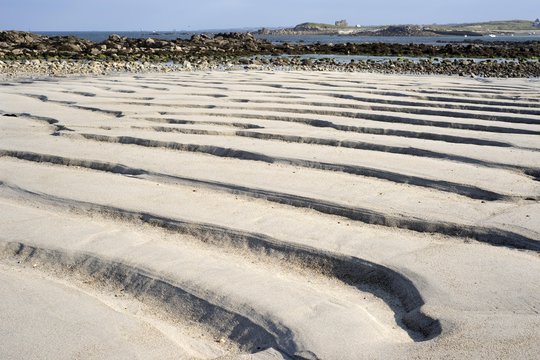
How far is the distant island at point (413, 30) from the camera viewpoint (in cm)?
→ 7131

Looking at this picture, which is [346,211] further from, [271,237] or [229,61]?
[229,61]

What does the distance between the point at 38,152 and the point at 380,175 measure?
2.23 m

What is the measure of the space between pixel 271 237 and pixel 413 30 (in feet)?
234

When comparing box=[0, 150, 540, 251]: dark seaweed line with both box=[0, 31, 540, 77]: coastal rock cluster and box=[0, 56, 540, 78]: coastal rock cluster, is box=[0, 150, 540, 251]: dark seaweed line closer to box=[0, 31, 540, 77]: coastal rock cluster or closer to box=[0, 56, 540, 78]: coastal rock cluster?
box=[0, 56, 540, 78]: coastal rock cluster

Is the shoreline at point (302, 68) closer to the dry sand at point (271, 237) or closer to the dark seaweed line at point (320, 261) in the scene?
the dry sand at point (271, 237)

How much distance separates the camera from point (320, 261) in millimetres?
2701

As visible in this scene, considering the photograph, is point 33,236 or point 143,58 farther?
point 143,58

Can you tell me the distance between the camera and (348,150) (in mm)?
4555

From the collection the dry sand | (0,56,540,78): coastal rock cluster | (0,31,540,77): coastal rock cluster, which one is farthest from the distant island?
the dry sand

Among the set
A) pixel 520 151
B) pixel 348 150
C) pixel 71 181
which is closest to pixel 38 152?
pixel 71 181

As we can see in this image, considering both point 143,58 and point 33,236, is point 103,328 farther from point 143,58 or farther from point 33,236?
point 143,58

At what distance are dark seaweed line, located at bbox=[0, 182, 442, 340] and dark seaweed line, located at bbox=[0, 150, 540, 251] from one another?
1.71 ft

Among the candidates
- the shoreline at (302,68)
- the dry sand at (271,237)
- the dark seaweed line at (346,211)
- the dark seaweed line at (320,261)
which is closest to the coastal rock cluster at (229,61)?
the shoreline at (302,68)

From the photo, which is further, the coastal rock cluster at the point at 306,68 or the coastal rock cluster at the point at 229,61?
the coastal rock cluster at the point at 229,61
